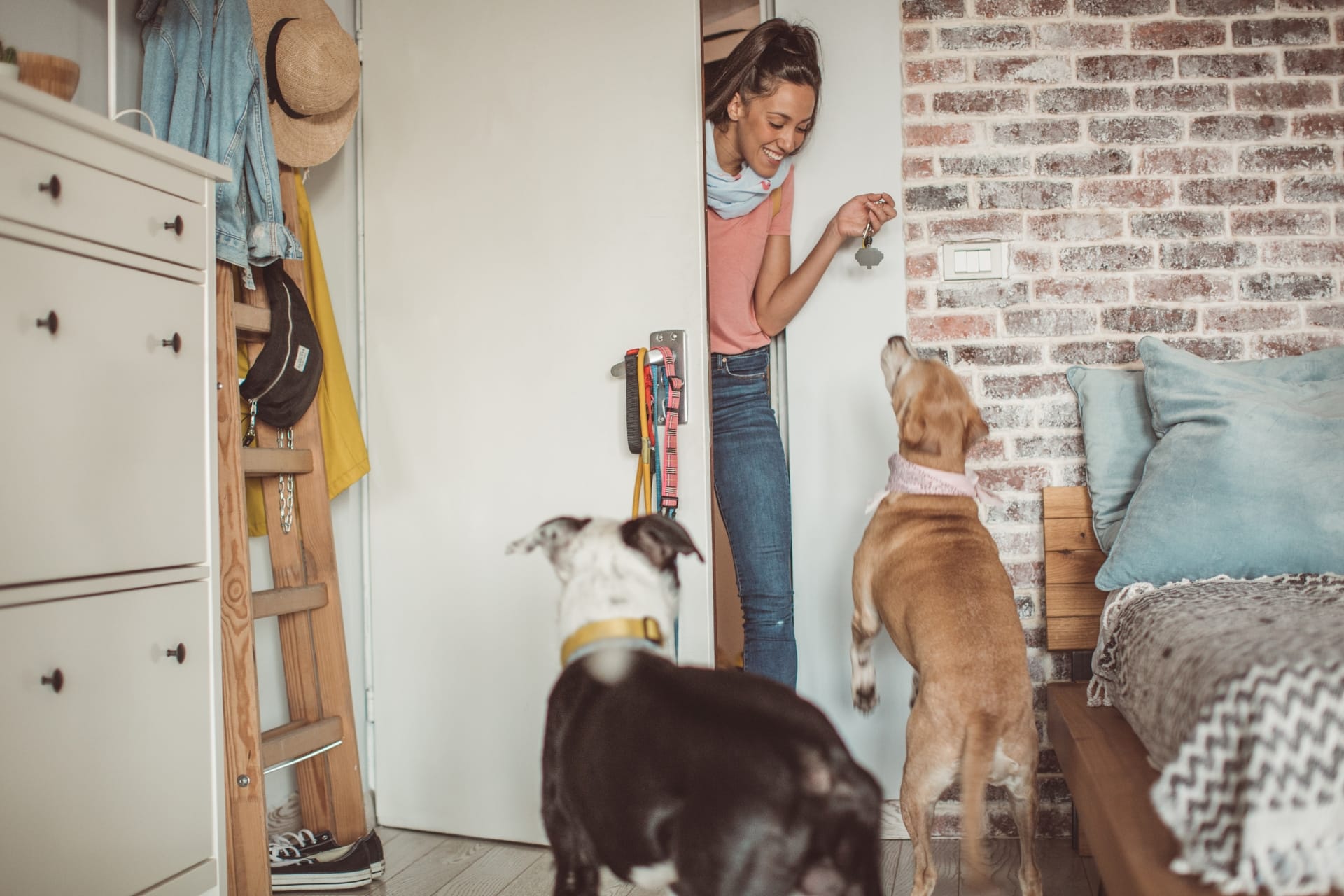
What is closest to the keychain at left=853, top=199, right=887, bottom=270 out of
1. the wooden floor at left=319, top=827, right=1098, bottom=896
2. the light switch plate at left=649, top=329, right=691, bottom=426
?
the light switch plate at left=649, top=329, right=691, bottom=426

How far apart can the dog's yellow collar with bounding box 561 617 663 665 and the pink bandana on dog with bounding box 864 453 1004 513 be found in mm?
918

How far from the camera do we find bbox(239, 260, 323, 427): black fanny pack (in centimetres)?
214

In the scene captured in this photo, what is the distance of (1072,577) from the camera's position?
2.37m

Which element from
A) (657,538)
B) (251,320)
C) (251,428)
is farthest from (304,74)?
(657,538)

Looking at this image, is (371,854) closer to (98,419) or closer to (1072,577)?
(98,419)

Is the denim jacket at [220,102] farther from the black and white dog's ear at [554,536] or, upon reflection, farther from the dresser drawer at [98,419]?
the black and white dog's ear at [554,536]

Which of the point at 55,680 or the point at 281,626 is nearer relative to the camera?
the point at 55,680

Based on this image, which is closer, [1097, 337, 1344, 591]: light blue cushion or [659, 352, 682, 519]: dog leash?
[1097, 337, 1344, 591]: light blue cushion

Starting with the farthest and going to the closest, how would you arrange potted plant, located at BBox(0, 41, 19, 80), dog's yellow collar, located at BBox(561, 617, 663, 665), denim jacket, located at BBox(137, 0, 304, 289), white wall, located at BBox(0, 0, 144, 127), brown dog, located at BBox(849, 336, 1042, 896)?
denim jacket, located at BBox(137, 0, 304, 289) → white wall, located at BBox(0, 0, 144, 127) → brown dog, located at BBox(849, 336, 1042, 896) → potted plant, located at BBox(0, 41, 19, 80) → dog's yellow collar, located at BBox(561, 617, 663, 665)

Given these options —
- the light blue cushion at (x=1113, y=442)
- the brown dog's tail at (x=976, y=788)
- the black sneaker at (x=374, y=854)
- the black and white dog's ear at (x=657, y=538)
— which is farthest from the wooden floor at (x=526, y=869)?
the black and white dog's ear at (x=657, y=538)

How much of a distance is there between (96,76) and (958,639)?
2.10 metres

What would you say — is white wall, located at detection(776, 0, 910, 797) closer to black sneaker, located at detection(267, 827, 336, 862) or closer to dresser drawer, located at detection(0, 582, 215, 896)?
black sneaker, located at detection(267, 827, 336, 862)

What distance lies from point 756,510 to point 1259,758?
139cm

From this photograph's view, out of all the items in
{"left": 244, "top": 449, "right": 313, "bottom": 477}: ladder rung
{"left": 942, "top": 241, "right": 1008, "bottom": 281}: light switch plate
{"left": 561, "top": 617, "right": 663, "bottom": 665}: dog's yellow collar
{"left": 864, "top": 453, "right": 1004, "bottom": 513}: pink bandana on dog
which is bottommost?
{"left": 561, "top": 617, "right": 663, "bottom": 665}: dog's yellow collar
